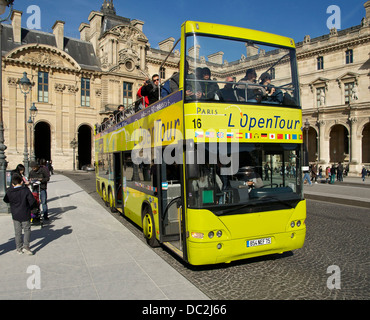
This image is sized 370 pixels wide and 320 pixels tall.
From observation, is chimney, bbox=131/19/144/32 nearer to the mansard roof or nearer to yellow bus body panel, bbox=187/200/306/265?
the mansard roof

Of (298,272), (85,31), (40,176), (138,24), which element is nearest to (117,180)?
(40,176)

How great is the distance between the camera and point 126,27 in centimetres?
4744

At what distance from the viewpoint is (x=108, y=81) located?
4681 cm

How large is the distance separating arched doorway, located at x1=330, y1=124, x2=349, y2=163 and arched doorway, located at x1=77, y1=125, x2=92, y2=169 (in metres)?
35.2

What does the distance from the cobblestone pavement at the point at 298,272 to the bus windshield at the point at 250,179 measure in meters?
1.23

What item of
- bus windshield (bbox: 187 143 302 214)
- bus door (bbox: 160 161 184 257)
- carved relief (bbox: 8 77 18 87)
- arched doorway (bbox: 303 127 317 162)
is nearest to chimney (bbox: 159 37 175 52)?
carved relief (bbox: 8 77 18 87)

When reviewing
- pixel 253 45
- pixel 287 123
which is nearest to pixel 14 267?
pixel 287 123

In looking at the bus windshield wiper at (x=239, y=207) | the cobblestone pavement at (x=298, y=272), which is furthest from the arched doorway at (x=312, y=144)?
the bus windshield wiper at (x=239, y=207)

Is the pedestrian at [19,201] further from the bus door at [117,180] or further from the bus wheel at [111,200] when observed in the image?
the bus wheel at [111,200]

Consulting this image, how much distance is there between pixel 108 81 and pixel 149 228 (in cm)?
4280

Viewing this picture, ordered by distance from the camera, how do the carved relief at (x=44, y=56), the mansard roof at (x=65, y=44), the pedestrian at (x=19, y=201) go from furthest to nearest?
the mansard roof at (x=65, y=44)
the carved relief at (x=44, y=56)
the pedestrian at (x=19, y=201)

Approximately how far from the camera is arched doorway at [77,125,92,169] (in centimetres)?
5009

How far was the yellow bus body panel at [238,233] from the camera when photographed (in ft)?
17.0

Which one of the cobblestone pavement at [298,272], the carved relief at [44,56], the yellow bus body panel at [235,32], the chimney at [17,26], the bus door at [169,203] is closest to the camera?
the cobblestone pavement at [298,272]
